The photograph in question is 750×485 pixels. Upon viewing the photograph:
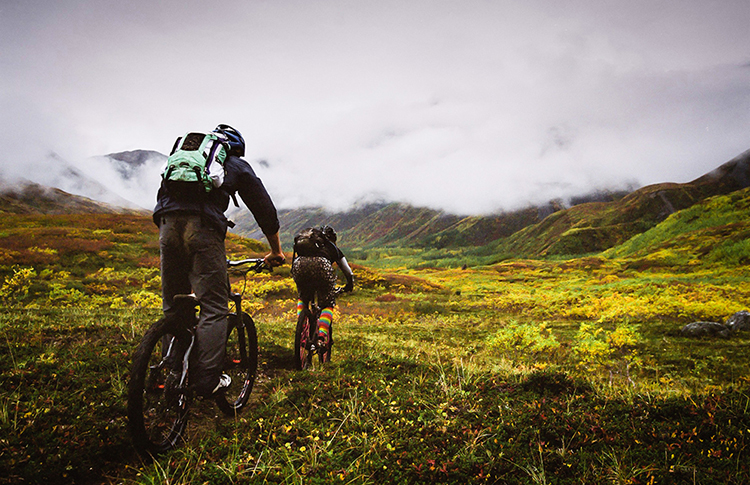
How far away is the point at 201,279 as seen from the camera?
3.29 metres

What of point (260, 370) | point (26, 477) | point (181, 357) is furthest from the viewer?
point (260, 370)

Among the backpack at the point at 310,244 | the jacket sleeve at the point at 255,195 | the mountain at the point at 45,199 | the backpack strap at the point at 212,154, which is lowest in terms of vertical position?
the backpack at the point at 310,244

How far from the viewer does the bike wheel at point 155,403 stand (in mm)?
2646

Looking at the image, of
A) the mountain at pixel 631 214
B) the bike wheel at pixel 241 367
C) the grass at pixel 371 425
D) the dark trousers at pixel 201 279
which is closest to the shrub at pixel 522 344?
the grass at pixel 371 425

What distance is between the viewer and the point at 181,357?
3.49 m

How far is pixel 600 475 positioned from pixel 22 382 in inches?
229

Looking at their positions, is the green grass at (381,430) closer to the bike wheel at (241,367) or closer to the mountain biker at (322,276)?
the bike wheel at (241,367)

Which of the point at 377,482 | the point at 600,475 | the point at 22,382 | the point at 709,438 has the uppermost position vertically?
the point at 22,382

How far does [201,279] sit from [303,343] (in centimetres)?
278

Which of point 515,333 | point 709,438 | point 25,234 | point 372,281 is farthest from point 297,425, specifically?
point 25,234

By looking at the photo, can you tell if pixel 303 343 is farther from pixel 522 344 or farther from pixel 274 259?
pixel 522 344

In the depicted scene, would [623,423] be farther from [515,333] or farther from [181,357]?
[515,333]

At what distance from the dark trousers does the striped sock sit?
224cm

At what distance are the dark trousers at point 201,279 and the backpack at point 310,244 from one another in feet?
6.34
